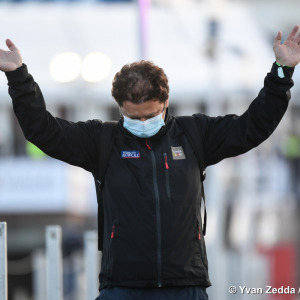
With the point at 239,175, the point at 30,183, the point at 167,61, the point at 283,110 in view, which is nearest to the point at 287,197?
the point at 239,175

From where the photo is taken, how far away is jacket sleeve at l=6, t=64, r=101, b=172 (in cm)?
463

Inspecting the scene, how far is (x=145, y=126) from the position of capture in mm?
4664

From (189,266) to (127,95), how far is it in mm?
800

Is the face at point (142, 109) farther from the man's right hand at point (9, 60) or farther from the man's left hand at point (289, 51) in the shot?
the man's left hand at point (289, 51)

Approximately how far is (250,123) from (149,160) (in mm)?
512

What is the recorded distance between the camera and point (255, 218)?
835 inches

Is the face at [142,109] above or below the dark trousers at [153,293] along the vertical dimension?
above

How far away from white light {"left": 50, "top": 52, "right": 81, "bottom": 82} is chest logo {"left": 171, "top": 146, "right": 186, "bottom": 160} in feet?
52.8

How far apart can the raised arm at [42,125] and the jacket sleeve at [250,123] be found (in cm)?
52

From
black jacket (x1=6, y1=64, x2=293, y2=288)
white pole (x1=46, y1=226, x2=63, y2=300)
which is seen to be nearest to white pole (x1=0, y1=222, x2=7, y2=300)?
white pole (x1=46, y1=226, x2=63, y2=300)

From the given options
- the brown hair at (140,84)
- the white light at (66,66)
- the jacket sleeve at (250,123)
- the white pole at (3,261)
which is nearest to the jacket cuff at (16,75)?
the brown hair at (140,84)

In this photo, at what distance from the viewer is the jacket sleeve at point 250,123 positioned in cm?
475

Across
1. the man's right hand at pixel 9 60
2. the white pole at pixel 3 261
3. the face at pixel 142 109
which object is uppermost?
the man's right hand at pixel 9 60

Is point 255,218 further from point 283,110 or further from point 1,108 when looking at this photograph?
point 283,110
